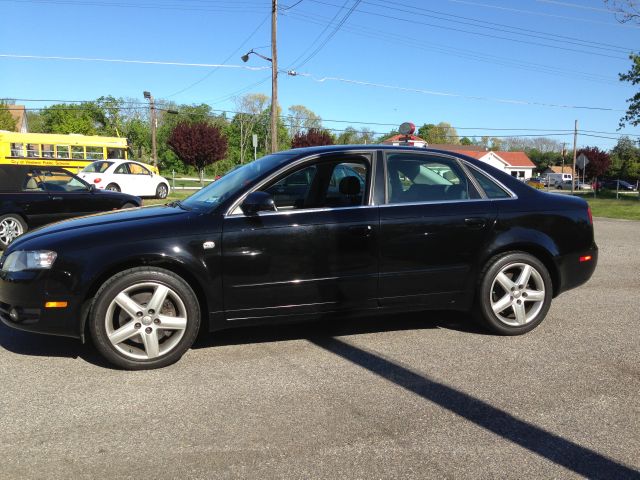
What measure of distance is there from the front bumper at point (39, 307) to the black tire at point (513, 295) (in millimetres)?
3331

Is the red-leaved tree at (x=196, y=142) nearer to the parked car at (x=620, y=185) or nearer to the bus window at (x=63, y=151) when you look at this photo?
the bus window at (x=63, y=151)

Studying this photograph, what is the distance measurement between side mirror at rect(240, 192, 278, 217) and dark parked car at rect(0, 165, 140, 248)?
681 centimetres

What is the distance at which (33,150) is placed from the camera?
24812 mm

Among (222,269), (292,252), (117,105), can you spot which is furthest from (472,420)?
(117,105)

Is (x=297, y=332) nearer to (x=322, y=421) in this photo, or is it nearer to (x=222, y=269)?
(x=222, y=269)

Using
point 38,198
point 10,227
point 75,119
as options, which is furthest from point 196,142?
point 75,119

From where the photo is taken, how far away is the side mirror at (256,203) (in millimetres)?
3992

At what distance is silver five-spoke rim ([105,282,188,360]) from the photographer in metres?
3.87

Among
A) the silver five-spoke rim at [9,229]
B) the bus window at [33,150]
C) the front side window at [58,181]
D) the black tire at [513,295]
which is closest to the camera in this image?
the black tire at [513,295]

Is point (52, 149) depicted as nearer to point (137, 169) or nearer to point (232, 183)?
point (137, 169)

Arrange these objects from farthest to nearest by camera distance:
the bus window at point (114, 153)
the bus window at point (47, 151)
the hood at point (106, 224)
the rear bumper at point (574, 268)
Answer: the bus window at point (114, 153)
the bus window at point (47, 151)
the rear bumper at point (574, 268)
the hood at point (106, 224)

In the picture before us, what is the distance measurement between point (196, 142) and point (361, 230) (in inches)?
1650

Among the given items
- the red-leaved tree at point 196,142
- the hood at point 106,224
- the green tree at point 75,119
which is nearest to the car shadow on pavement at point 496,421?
the hood at point 106,224

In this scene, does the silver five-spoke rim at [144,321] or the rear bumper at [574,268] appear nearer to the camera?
the silver five-spoke rim at [144,321]
